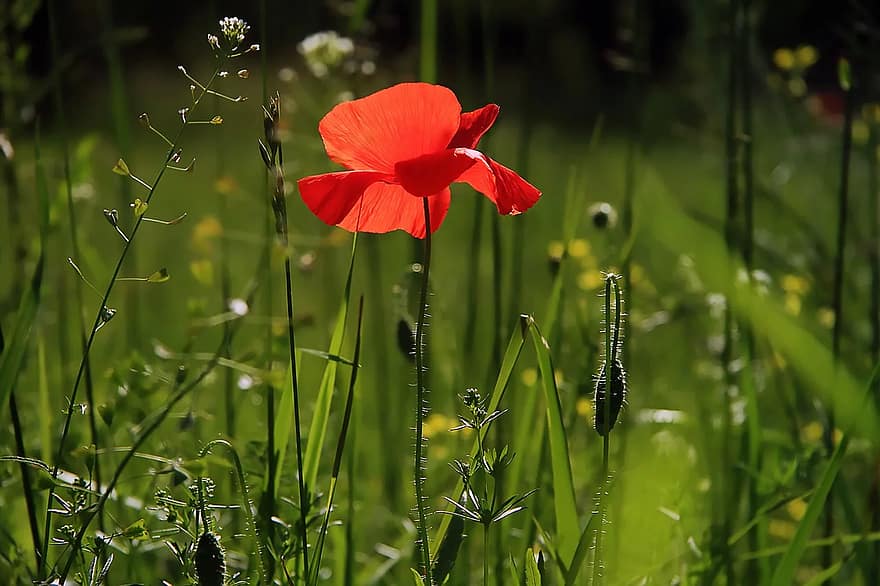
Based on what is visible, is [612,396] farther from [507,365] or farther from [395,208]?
[395,208]

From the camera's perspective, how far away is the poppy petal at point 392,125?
0.69 meters

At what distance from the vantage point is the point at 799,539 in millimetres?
759

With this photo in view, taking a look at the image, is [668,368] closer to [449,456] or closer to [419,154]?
[449,456]

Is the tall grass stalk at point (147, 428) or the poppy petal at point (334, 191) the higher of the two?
the poppy petal at point (334, 191)

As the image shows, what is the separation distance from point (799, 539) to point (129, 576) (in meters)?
0.54

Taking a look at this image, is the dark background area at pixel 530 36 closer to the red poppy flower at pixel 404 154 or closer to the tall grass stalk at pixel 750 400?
the tall grass stalk at pixel 750 400

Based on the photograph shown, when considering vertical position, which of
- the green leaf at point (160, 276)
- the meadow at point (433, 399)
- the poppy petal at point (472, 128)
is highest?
the poppy petal at point (472, 128)

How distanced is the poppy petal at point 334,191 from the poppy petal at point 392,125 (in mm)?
13

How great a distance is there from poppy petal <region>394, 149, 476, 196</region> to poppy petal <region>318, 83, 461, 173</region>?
10mm

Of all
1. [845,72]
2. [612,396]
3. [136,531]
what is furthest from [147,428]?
[845,72]

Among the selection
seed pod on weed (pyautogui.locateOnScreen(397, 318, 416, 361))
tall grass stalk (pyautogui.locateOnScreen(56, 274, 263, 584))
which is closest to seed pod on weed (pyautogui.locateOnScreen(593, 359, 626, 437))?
tall grass stalk (pyautogui.locateOnScreen(56, 274, 263, 584))

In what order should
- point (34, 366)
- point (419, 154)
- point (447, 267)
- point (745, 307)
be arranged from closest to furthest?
point (745, 307) → point (419, 154) → point (34, 366) → point (447, 267)

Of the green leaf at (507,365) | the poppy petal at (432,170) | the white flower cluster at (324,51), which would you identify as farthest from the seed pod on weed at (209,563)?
the white flower cluster at (324,51)

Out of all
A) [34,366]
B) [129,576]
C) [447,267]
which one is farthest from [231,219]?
[129,576]
